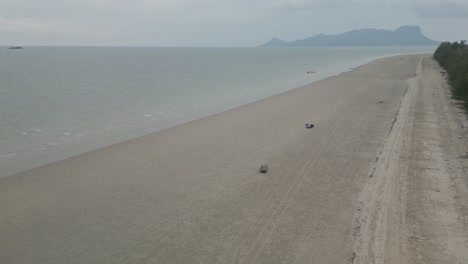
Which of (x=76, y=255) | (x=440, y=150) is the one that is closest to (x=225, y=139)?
(x=440, y=150)

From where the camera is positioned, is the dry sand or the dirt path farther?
the dry sand

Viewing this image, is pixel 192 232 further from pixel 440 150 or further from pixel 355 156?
pixel 440 150

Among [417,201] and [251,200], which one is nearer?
[417,201]

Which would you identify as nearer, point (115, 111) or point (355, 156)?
point (355, 156)

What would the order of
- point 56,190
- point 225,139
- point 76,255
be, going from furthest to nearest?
point 225,139 < point 56,190 < point 76,255
